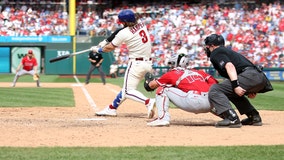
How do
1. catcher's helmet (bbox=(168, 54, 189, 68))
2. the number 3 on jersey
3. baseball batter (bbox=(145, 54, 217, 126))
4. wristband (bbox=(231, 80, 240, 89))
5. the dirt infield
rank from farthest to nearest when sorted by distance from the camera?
the number 3 on jersey → catcher's helmet (bbox=(168, 54, 189, 68)) → baseball batter (bbox=(145, 54, 217, 126)) → wristband (bbox=(231, 80, 240, 89)) → the dirt infield

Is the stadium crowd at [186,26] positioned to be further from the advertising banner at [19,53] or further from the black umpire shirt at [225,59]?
the black umpire shirt at [225,59]

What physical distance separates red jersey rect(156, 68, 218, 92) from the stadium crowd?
23959mm

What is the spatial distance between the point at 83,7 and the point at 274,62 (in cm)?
1603

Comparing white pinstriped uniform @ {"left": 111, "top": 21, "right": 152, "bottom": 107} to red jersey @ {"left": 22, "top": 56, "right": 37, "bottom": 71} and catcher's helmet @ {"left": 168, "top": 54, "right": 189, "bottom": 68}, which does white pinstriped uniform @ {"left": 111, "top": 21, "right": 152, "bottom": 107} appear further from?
red jersey @ {"left": 22, "top": 56, "right": 37, "bottom": 71}

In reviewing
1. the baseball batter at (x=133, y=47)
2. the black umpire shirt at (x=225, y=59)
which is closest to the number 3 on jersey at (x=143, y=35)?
the baseball batter at (x=133, y=47)

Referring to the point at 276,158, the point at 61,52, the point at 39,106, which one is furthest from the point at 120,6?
the point at 276,158

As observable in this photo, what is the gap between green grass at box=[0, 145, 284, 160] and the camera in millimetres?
5578

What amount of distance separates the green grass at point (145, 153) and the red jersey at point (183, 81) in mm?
2357

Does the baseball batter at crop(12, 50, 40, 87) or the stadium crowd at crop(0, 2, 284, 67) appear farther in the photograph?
the stadium crowd at crop(0, 2, 284, 67)

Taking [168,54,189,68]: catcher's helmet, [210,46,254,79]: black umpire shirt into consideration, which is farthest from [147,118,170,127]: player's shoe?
[210,46,254,79]: black umpire shirt

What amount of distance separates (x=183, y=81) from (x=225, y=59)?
2.55ft

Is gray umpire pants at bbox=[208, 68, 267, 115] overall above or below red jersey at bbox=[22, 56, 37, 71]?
above

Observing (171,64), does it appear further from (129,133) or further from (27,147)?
(27,147)

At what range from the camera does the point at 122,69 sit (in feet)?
117
